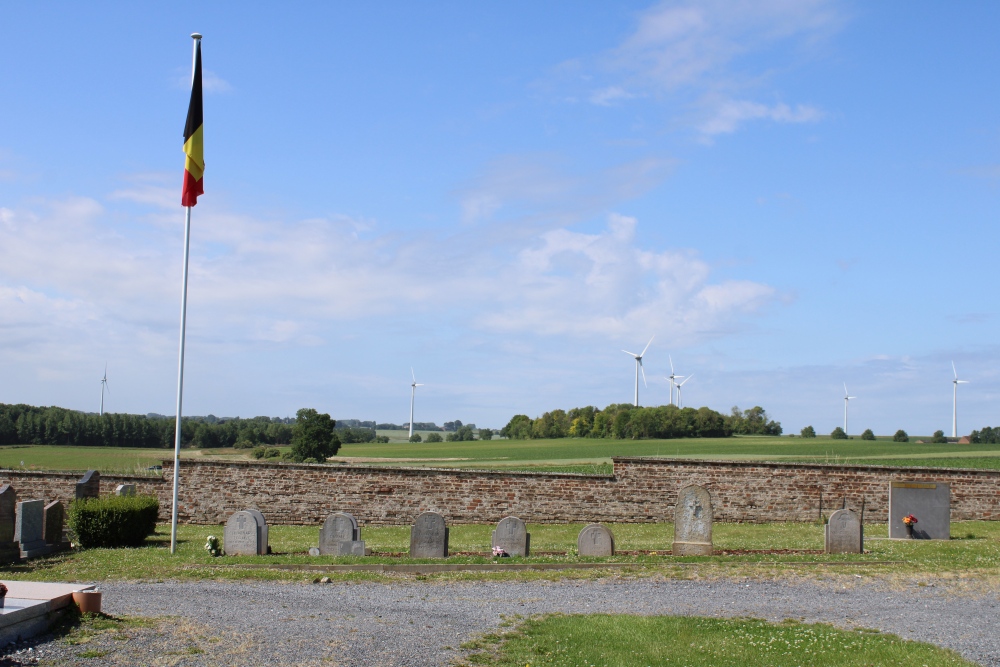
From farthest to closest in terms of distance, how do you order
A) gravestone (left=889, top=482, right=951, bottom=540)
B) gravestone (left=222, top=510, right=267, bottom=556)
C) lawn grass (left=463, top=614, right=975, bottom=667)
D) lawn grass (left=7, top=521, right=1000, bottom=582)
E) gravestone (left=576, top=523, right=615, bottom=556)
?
gravestone (left=889, top=482, right=951, bottom=540)
gravestone (left=222, top=510, right=267, bottom=556)
gravestone (left=576, top=523, right=615, bottom=556)
lawn grass (left=7, top=521, right=1000, bottom=582)
lawn grass (left=463, top=614, right=975, bottom=667)

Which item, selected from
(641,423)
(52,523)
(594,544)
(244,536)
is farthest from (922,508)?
(641,423)

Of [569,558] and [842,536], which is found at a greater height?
[842,536]

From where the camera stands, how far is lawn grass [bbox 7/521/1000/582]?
14773 millimetres

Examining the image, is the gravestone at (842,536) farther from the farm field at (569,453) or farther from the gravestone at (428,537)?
the farm field at (569,453)

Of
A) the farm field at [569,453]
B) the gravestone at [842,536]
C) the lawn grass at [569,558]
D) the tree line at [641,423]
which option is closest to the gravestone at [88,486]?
the lawn grass at [569,558]

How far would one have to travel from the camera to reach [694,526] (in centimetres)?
1714

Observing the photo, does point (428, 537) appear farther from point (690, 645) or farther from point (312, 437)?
point (312, 437)

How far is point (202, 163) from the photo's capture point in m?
17.7

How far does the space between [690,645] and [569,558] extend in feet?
21.2

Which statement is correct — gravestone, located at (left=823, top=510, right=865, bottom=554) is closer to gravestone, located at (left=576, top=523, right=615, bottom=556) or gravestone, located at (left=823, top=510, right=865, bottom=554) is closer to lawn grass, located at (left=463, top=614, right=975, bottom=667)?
gravestone, located at (left=576, top=523, right=615, bottom=556)

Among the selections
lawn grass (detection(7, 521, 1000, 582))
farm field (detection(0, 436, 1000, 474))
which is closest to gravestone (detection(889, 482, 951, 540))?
lawn grass (detection(7, 521, 1000, 582))

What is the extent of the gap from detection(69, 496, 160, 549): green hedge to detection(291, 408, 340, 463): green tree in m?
30.6

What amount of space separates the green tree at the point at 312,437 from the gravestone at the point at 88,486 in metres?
25.8

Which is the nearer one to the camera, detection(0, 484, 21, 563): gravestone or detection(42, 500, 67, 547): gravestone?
detection(0, 484, 21, 563): gravestone
